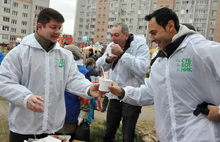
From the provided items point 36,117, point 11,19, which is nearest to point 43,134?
point 36,117

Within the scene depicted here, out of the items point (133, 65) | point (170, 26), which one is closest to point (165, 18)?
point (170, 26)

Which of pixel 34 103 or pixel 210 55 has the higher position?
pixel 210 55

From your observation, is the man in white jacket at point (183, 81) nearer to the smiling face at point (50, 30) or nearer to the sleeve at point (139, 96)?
the sleeve at point (139, 96)

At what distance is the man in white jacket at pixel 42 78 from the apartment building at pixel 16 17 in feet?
203

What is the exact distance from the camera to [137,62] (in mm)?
3576

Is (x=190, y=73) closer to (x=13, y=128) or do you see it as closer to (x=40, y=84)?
(x=40, y=84)

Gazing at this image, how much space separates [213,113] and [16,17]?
2614 inches

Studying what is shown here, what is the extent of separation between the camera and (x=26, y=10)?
2424 inches

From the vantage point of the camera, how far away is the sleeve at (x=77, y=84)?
105 inches

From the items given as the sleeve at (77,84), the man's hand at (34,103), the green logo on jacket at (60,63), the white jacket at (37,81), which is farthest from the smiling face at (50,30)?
the man's hand at (34,103)

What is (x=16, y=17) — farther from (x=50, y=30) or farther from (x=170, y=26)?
(x=170, y=26)

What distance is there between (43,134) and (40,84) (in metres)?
0.60

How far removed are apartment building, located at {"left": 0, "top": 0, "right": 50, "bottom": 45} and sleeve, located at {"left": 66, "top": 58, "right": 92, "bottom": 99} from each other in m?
62.0

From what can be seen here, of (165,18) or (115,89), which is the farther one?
(115,89)
